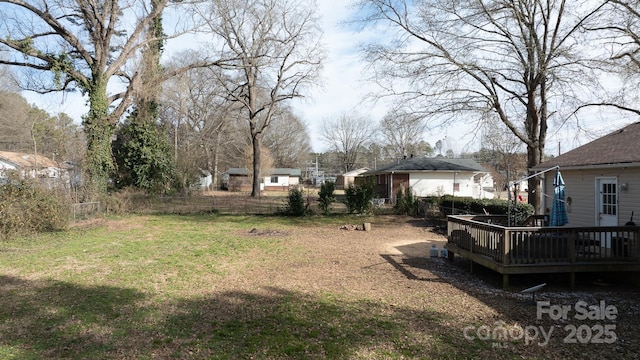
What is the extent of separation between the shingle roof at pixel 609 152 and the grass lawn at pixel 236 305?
529 centimetres

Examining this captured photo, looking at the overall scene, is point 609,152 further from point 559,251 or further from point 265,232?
point 265,232

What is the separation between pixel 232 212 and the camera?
2147cm

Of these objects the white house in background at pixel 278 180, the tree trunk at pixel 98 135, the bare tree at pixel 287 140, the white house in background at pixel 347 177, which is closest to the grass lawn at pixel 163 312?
the tree trunk at pixel 98 135

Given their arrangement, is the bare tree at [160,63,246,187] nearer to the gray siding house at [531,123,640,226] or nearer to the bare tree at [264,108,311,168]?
the bare tree at [264,108,311,168]

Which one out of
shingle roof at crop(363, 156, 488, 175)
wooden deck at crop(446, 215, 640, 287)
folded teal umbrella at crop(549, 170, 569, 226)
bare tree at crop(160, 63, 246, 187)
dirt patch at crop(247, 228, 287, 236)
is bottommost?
dirt patch at crop(247, 228, 287, 236)

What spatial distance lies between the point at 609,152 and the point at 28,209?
1840cm

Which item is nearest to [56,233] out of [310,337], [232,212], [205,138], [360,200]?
[232,212]

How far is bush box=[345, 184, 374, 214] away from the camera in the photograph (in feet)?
68.8

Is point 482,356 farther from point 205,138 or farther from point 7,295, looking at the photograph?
point 205,138

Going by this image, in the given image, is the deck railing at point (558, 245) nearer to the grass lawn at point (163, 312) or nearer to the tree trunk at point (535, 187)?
the grass lawn at point (163, 312)

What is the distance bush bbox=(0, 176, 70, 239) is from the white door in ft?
57.9

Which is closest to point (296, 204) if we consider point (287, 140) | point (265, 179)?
point (265, 179)

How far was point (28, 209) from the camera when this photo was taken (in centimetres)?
1252

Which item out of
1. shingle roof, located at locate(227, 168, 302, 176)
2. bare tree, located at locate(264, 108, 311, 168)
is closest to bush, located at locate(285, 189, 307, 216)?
shingle roof, located at locate(227, 168, 302, 176)
